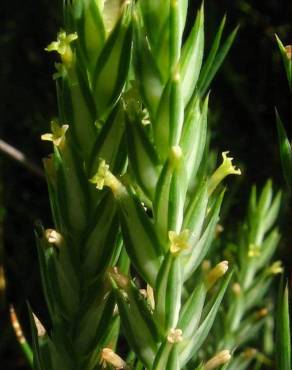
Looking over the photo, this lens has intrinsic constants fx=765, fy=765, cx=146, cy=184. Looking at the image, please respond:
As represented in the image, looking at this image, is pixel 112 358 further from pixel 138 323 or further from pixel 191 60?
pixel 191 60

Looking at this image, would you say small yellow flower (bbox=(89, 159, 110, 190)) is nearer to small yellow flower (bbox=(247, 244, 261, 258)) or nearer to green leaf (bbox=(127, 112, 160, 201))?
green leaf (bbox=(127, 112, 160, 201))

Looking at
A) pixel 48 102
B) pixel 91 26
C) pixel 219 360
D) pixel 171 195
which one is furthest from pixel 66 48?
pixel 48 102

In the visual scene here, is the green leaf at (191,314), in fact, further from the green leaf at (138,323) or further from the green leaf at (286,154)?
the green leaf at (286,154)

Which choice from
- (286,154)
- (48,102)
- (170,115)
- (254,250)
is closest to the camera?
(170,115)

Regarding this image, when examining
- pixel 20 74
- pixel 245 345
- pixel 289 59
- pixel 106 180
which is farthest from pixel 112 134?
pixel 20 74

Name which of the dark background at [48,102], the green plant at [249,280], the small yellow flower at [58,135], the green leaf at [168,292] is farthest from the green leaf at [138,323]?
the dark background at [48,102]

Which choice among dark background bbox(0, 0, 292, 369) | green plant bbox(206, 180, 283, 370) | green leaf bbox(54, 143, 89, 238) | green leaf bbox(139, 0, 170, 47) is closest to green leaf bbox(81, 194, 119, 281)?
green leaf bbox(54, 143, 89, 238)
